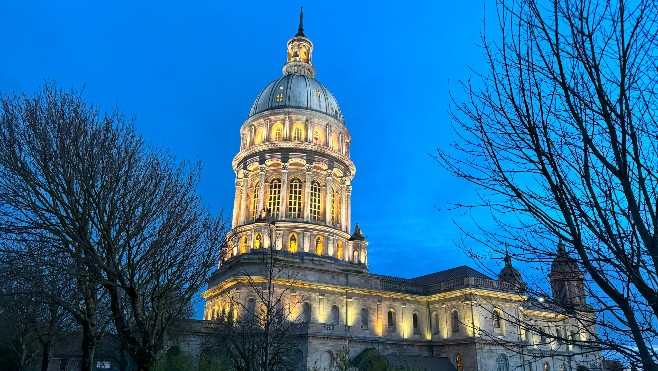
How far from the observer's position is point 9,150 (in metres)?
13.5

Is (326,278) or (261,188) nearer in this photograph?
(326,278)

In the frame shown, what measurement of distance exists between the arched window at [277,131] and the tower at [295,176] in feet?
0.40

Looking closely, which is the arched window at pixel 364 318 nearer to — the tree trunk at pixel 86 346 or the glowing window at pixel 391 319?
the glowing window at pixel 391 319

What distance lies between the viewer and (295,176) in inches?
2281

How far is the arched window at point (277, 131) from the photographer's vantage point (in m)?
60.2

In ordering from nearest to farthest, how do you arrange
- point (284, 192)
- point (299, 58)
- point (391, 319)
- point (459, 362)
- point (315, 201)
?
1. point (459, 362)
2. point (391, 319)
3. point (284, 192)
4. point (315, 201)
5. point (299, 58)

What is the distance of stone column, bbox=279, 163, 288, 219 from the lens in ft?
182

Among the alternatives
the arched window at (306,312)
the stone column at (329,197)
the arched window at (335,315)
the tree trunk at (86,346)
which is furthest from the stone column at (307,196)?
the tree trunk at (86,346)

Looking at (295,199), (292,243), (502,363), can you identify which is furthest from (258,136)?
(502,363)

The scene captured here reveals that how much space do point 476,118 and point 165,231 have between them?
36.5 feet

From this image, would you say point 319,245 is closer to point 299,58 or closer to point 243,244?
point 243,244

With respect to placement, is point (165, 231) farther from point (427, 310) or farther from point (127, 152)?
point (427, 310)

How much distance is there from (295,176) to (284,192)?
2643mm

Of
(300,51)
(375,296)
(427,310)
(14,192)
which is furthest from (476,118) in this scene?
(300,51)
